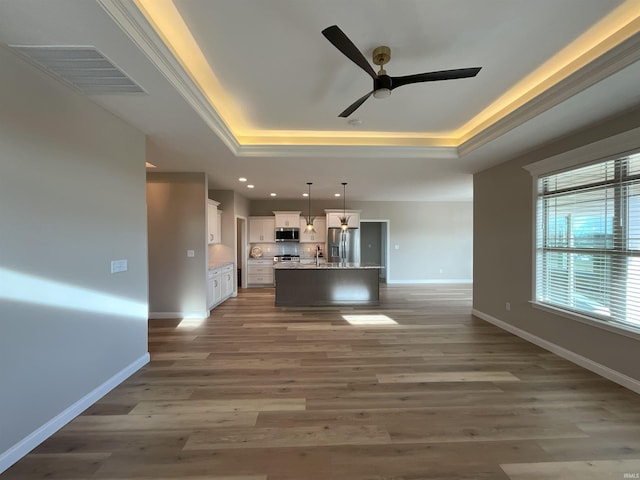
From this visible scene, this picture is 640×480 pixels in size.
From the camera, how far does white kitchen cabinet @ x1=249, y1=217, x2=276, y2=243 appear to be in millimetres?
8078

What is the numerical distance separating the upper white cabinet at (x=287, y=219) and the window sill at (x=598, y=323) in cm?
591

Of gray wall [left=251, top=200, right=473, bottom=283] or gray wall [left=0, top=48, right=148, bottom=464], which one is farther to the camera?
gray wall [left=251, top=200, right=473, bottom=283]

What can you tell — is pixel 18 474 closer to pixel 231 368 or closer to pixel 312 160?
pixel 231 368

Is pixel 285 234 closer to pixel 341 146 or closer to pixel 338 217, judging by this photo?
pixel 338 217

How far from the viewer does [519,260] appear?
407cm

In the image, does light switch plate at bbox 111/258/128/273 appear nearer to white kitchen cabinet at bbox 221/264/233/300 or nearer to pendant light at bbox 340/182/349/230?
white kitchen cabinet at bbox 221/264/233/300

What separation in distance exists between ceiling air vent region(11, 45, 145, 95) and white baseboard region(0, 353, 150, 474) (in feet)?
8.41

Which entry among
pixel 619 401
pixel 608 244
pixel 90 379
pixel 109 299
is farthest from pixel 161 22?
pixel 619 401

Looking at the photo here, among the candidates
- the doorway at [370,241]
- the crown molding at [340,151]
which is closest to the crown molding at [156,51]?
the crown molding at [340,151]

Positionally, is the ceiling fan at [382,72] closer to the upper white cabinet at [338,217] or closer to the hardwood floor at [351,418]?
the hardwood floor at [351,418]

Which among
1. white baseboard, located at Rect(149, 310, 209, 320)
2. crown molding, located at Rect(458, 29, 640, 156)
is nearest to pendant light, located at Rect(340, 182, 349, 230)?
white baseboard, located at Rect(149, 310, 209, 320)

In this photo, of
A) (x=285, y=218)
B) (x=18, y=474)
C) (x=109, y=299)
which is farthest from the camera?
(x=285, y=218)

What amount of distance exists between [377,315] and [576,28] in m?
4.40

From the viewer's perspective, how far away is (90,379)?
7.77ft
